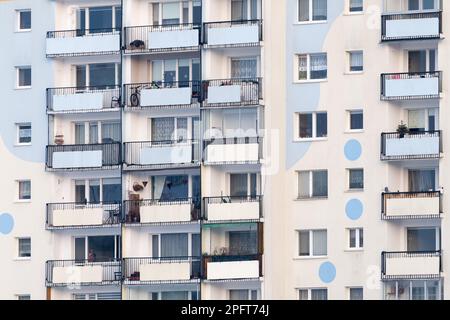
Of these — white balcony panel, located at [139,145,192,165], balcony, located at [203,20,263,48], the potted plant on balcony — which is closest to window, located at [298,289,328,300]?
the potted plant on balcony

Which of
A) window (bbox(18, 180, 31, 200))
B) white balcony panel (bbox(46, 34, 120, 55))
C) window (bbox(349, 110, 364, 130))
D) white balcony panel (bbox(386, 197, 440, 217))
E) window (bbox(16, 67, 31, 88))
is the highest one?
white balcony panel (bbox(46, 34, 120, 55))

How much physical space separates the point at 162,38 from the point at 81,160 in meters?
6.25

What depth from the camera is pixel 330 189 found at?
69.6 meters

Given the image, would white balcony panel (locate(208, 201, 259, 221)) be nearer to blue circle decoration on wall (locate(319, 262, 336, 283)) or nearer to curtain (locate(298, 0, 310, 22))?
blue circle decoration on wall (locate(319, 262, 336, 283))

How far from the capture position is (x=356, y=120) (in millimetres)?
69625

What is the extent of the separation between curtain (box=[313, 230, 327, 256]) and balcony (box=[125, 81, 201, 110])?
24.3 ft

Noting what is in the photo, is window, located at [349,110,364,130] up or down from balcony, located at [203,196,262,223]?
up

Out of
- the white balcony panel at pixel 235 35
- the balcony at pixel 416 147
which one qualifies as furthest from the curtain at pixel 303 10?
the balcony at pixel 416 147

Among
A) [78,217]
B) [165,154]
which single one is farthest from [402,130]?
[78,217]

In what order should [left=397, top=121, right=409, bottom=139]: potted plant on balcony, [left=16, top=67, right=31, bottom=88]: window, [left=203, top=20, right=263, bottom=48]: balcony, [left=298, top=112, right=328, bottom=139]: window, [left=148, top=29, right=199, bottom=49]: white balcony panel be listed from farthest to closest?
[left=16, top=67, right=31, bottom=88]: window
[left=148, top=29, right=199, bottom=49]: white balcony panel
[left=203, top=20, right=263, bottom=48]: balcony
[left=298, top=112, right=328, bottom=139]: window
[left=397, top=121, right=409, bottom=139]: potted plant on balcony

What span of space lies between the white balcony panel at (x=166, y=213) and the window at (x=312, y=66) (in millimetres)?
7225

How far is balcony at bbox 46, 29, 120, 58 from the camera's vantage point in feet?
241
